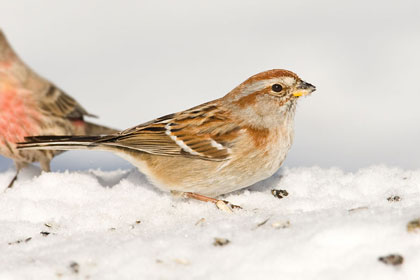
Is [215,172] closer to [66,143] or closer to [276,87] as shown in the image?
A: [276,87]

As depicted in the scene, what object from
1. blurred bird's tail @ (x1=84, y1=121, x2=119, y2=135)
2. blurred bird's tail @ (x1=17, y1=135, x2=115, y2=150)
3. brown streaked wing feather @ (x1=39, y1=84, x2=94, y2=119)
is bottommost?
blurred bird's tail @ (x1=84, y1=121, x2=119, y2=135)

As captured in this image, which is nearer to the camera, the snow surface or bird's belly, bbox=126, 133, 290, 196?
the snow surface

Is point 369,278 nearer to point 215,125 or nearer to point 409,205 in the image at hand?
point 409,205

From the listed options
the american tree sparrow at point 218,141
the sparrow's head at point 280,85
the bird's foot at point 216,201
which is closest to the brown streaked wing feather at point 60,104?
the american tree sparrow at point 218,141

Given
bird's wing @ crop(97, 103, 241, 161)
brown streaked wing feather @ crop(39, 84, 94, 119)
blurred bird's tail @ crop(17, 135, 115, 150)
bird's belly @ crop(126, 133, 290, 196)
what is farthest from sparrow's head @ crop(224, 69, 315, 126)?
brown streaked wing feather @ crop(39, 84, 94, 119)

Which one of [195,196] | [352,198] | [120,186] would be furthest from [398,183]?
[120,186]

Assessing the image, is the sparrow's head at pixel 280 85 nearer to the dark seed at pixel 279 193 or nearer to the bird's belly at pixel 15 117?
the dark seed at pixel 279 193

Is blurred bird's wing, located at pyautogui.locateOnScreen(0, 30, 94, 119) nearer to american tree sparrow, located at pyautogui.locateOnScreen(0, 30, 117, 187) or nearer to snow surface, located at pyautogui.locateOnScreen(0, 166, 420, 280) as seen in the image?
american tree sparrow, located at pyautogui.locateOnScreen(0, 30, 117, 187)

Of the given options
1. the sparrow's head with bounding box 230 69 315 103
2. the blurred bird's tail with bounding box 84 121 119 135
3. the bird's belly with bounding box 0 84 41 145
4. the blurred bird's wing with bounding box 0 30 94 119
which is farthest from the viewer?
the blurred bird's tail with bounding box 84 121 119 135
